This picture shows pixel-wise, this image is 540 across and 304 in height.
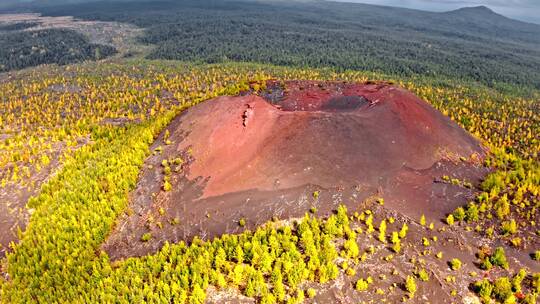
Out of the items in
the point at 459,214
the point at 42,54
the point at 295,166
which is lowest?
the point at 459,214

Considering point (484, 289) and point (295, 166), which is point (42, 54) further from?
point (484, 289)

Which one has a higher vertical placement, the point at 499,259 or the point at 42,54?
the point at 42,54

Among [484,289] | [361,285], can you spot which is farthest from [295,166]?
[484,289]

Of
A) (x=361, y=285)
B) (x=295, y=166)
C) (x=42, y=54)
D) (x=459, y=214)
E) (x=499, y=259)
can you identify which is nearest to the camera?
(x=361, y=285)

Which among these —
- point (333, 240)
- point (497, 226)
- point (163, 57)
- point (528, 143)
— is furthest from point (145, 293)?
point (163, 57)

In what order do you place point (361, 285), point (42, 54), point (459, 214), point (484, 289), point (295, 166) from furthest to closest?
point (42, 54)
point (295, 166)
point (459, 214)
point (484, 289)
point (361, 285)

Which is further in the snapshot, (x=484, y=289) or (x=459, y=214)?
(x=459, y=214)

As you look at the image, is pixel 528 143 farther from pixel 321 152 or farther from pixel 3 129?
pixel 3 129

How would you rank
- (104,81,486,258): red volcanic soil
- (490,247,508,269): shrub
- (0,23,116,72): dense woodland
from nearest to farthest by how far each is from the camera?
(490,247,508,269): shrub
(104,81,486,258): red volcanic soil
(0,23,116,72): dense woodland

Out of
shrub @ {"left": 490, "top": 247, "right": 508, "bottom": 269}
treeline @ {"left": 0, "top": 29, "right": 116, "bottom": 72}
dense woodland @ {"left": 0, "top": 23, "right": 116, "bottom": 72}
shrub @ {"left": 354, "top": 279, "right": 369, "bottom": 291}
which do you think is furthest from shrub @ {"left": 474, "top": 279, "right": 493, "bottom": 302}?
dense woodland @ {"left": 0, "top": 23, "right": 116, "bottom": 72}

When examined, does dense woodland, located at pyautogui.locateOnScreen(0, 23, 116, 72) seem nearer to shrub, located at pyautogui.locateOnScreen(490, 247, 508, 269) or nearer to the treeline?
the treeline
